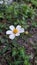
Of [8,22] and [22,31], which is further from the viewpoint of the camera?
[8,22]

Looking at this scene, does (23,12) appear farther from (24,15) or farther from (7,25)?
(7,25)

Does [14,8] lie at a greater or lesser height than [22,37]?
greater

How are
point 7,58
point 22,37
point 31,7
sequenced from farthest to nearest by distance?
1. point 31,7
2. point 22,37
3. point 7,58

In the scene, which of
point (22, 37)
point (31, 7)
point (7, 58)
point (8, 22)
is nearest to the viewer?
point (7, 58)

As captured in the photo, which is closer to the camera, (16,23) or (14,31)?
(14,31)

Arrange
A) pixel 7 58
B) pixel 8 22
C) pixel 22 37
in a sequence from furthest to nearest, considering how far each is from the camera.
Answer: pixel 8 22 → pixel 22 37 → pixel 7 58

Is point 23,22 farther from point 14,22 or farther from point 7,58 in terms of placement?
point 7,58

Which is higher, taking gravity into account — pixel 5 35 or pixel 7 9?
pixel 7 9

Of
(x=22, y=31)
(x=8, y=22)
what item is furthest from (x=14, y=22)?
(x=22, y=31)

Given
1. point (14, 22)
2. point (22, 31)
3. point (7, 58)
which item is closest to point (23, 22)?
point (14, 22)
